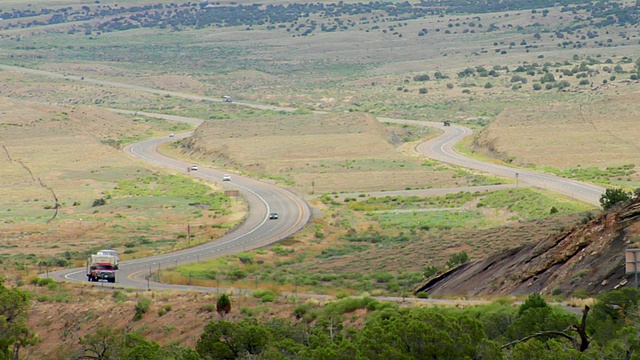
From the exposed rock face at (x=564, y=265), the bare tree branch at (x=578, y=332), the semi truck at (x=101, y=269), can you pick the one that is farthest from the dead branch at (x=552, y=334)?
the semi truck at (x=101, y=269)

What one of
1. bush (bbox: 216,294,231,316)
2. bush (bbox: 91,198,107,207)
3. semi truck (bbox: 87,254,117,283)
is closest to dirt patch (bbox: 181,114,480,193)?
bush (bbox: 91,198,107,207)

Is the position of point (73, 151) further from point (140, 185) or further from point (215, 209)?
point (215, 209)

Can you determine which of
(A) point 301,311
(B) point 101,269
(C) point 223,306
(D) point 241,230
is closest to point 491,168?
(D) point 241,230

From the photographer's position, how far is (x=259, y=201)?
88.9 m

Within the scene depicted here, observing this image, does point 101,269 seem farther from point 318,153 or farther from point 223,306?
point 318,153

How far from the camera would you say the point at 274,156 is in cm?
11738

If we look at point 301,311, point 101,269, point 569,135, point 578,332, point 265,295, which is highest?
point 578,332

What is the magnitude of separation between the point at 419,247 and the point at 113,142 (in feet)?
263

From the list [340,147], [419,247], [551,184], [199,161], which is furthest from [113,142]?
[419,247]

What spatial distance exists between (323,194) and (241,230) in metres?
20.4

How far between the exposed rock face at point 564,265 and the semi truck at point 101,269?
14278mm

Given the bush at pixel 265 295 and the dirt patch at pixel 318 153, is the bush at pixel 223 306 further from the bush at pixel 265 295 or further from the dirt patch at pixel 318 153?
the dirt patch at pixel 318 153

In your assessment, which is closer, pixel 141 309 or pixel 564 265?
pixel 564 265

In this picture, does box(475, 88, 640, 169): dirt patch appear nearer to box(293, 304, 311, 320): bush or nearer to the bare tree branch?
box(293, 304, 311, 320): bush
